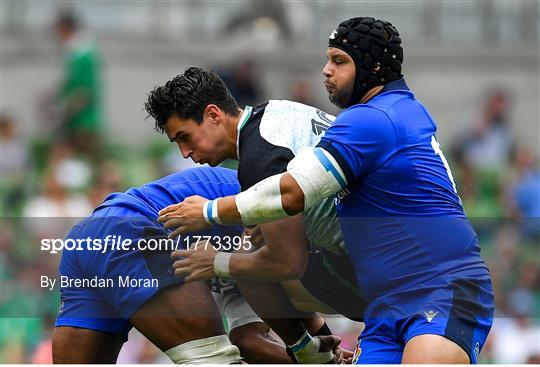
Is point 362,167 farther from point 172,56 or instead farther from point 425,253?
point 172,56

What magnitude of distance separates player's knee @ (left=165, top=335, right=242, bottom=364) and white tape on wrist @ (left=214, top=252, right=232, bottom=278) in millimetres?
322

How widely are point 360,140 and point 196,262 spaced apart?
92cm

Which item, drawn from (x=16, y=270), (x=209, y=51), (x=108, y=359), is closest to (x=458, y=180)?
(x=209, y=51)

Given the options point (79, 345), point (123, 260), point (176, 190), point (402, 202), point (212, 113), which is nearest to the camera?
point (402, 202)

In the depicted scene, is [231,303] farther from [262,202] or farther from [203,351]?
[262,202]

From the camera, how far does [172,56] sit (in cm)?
1493

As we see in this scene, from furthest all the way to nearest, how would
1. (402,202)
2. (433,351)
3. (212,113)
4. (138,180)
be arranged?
(138,180) → (212,113) → (402,202) → (433,351)

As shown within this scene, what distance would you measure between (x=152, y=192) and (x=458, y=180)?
21.6ft

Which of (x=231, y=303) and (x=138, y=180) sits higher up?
(x=231, y=303)

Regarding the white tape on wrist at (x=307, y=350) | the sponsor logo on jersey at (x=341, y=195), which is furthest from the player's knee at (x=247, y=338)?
the sponsor logo on jersey at (x=341, y=195)

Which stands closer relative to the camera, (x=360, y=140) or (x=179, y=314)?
(x=360, y=140)

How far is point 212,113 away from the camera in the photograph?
552cm

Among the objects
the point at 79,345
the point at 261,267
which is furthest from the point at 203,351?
the point at 79,345

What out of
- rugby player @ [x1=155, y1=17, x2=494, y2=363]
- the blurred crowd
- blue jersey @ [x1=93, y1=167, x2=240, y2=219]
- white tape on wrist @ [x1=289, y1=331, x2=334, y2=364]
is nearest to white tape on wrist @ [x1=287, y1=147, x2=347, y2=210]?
rugby player @ [x1=155, y1=17, x2=494, y2=363]
